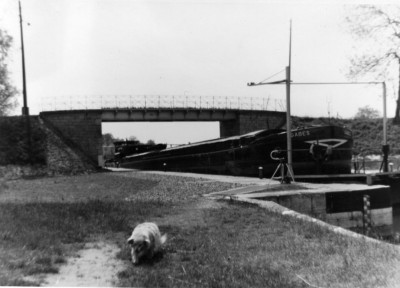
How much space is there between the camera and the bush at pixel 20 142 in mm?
31328

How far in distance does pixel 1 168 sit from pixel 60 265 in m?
26.4

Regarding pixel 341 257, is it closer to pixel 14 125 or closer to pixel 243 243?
pixel 243 243

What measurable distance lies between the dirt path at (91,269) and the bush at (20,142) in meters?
27.3

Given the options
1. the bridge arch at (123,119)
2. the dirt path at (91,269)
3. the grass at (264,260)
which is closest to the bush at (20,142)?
the bridge arch at (123,119)

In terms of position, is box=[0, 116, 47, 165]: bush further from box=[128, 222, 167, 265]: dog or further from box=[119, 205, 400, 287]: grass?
box=[128, 222, 167, 265]: dog

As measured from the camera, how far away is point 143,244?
537 cm

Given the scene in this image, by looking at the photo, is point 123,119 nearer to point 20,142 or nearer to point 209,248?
point 20,142

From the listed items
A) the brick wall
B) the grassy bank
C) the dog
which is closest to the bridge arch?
the brick wall

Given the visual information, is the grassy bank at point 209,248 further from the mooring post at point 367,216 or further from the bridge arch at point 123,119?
the bridge arch at point 123,119

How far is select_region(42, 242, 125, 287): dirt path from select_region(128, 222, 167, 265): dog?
0.72 ft

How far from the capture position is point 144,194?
13156 mm

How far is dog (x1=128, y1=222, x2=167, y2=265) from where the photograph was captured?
17.4 ft

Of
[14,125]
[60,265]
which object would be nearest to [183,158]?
[14,125]

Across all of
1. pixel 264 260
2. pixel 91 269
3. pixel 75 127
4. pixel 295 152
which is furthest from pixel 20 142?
pixel 264 260
